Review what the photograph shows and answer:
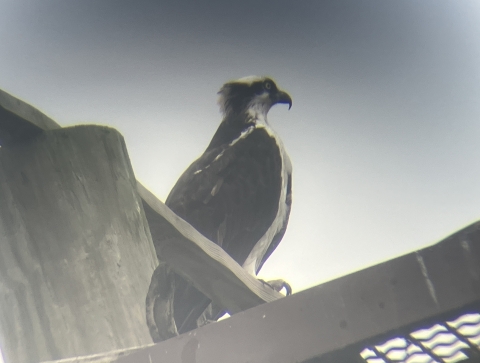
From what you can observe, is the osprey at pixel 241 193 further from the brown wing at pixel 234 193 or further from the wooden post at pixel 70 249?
the wooden post at pixel 70 249

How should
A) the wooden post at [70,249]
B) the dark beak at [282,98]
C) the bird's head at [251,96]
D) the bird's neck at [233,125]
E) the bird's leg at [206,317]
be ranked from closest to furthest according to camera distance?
the wooden post at [70,249] → the bird's leg at [206,317] → the bird's neck at [233,125] → the bird's head at [251,96] → the dark beak at [282,98]

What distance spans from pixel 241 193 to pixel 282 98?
1.71 meters

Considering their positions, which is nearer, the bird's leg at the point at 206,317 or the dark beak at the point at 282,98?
the bird's leg at the point at 206,317

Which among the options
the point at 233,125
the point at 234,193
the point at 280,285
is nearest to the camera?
the point at 280,285

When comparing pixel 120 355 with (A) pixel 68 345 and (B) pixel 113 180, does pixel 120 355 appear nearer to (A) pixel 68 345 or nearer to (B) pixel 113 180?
(A) pixel 68 345

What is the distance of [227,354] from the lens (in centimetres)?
122

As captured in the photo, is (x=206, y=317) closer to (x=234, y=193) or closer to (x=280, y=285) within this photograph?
(x=280, y=285)

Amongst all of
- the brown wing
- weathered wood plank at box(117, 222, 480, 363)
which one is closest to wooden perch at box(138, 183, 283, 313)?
weathered wood plank at box(117, 222, 480, 363)

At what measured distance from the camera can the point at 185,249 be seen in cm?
183

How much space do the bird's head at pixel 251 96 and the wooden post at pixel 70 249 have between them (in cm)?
325

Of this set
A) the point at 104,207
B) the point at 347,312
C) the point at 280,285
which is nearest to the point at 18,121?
the point at 104,207

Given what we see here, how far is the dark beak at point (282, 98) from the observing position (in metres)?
5.29

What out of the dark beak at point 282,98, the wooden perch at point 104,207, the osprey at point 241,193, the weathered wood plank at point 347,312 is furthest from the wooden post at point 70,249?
the dark beak at point 282,98

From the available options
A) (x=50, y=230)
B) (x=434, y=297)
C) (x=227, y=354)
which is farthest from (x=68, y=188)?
(x=434, y=297)
